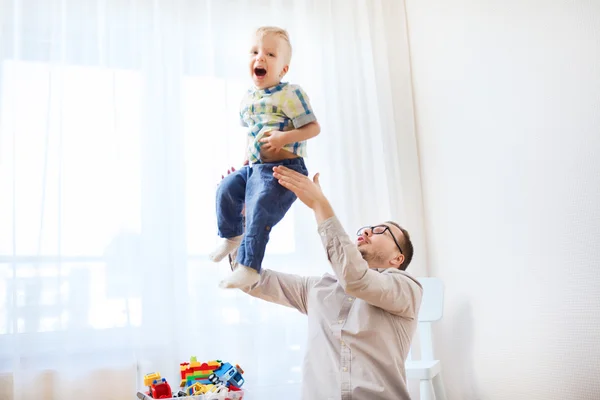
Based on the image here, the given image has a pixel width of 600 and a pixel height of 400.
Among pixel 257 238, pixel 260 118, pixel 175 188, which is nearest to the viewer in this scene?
pixel 257 238

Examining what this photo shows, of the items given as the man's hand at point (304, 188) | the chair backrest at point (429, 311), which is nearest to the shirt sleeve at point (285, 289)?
the man's hand at point (304, 188)

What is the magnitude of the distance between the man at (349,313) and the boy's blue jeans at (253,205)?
0.05 meters

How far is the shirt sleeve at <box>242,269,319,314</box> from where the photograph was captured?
2096mm

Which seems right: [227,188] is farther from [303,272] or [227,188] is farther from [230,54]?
[230,54]

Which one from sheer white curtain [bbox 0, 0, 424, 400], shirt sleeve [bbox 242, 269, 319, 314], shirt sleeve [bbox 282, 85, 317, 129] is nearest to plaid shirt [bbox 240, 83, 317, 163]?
shirt sleeve [bbox 282, 85, 317, 129]

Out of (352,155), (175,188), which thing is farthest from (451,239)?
(175,188)

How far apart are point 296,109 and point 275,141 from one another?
115 mm

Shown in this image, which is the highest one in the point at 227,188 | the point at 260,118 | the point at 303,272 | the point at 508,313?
the point at 260,118

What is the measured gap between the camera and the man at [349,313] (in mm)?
1768

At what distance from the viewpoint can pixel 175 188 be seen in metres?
2.67

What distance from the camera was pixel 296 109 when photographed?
1672 mm

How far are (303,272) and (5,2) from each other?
1.79 meters

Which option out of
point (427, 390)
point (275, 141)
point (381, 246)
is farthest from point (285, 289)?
point (427, 390)

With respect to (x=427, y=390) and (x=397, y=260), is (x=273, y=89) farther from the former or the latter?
(x=427, y=390)
